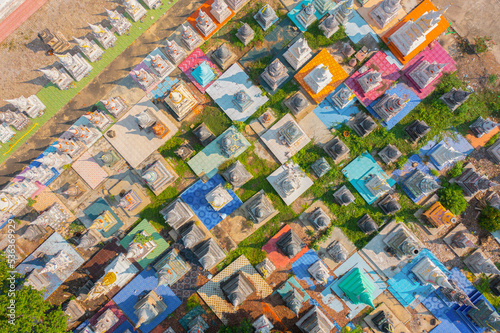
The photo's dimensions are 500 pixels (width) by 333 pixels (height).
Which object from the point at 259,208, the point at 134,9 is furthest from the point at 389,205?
the point at 134,9

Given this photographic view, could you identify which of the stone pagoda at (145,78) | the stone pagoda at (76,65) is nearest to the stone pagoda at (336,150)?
the stone pagoda at (145,78)

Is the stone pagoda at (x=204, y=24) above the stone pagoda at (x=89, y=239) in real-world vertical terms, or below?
above

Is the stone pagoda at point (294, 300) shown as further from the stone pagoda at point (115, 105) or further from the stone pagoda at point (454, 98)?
the stone pagoda at point (115, 105)

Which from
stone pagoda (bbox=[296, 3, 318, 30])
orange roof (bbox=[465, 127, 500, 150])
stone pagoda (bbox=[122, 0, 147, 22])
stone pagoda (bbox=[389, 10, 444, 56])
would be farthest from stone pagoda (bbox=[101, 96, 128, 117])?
orange roof (bbox=[465, 127, 500, 150])

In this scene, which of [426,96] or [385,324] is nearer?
[385,324]

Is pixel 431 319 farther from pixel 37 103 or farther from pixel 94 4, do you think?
pixel 94 4

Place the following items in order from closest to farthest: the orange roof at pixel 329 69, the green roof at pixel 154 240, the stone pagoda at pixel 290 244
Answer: the stone pagoda at pixel 290 244 < the green roof at pixel 154 240 < the orange roof at pixel 329 69

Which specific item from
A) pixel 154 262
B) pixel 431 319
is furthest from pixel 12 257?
pixel 431 319
